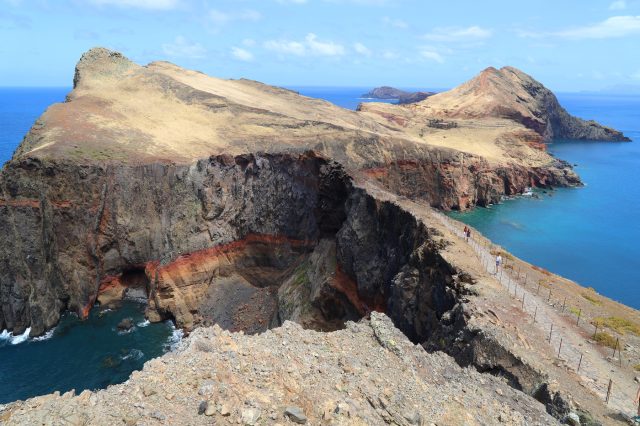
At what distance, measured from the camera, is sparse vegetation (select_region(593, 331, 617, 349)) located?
25.9 metres

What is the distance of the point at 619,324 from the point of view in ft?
96.3

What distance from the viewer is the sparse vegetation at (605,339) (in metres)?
25.9

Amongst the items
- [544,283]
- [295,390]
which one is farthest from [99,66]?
[295,390]

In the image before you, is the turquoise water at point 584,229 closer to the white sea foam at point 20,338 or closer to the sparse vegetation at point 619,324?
the sparse vegetation at point 619,324

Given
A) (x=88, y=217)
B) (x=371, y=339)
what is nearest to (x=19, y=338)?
(x=88, y=217)

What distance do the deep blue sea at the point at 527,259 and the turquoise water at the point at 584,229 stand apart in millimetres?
140

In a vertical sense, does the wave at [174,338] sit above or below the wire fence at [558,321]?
below

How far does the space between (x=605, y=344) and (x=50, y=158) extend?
57.6 meters

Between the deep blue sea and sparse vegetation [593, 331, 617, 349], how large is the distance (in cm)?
3601

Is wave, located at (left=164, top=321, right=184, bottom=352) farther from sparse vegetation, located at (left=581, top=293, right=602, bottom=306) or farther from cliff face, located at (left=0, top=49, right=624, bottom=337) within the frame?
sparse vegetation, located at (left=581, top=293, right=602, bottom=306)

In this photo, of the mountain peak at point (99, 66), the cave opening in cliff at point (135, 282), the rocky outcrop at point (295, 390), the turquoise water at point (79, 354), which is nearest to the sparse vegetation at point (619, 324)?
the rocky outcrop at point (295, 390)

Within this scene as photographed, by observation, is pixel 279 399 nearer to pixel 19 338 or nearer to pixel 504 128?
pixel 19 338

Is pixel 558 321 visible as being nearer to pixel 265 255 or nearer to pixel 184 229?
pixel 265 255

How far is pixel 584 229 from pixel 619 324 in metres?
64.4
